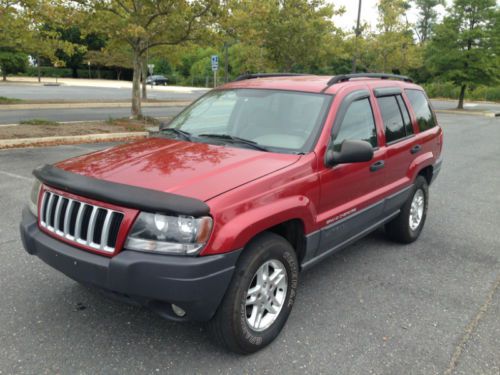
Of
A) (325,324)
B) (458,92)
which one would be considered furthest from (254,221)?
(458,92)

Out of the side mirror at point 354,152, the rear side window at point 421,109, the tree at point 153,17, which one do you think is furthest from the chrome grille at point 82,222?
the tree at point 153,17

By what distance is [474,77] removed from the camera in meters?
28.9

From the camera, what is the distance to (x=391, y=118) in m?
4.51

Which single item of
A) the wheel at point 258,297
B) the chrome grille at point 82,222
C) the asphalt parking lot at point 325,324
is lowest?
the asphalt parking lot at point 325,324

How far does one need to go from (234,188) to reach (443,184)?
662cm

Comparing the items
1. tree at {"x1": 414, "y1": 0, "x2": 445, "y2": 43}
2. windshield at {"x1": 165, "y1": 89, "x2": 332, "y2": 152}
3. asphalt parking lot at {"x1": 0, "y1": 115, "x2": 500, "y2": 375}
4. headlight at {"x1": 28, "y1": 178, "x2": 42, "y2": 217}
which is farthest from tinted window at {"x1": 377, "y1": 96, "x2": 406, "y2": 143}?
tree at {"x1": 414, "y1": 0, "x2": 445, "y2": 43}

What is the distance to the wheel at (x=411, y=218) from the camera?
4.93 m

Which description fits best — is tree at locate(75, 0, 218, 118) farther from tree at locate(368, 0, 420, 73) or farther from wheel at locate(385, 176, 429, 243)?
tree at locate(368, 0, 420, 73)

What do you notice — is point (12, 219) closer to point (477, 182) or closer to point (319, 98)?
point (319, 98)

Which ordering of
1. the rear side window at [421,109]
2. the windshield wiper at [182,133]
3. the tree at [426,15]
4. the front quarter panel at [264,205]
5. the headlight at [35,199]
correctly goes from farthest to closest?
the tree at [426,15] < the rear side window at [421,109] < the windshield wiper at [182,133] < the headlight at [35,199] < the front quarter panel at [264,205]

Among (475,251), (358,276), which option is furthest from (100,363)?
(475,251)

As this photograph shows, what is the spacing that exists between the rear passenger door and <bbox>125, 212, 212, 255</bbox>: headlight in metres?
2.40

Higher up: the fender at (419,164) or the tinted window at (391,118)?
the tinted window at (391,118)

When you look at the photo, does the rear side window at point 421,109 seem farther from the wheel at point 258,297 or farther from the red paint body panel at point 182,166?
the wheel at point 258,297
